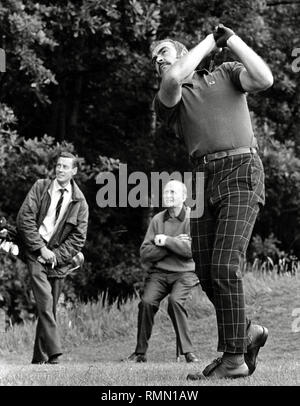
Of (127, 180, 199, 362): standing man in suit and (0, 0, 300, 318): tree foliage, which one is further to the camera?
(0, 0, 300, 318): tree foliage

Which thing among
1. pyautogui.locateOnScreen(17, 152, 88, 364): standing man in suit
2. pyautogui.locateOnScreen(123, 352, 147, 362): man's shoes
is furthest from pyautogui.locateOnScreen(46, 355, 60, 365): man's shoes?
pyautogui.locateOnScreen(123, 352, 147, 362): man's shoes

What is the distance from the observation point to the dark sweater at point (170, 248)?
365 inches

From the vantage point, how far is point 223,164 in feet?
18.4

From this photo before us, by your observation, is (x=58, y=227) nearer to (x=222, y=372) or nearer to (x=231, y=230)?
(x=231, y=230)

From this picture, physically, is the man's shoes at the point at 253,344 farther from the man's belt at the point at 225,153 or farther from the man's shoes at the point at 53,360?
the man's shoes at the point at 53,360

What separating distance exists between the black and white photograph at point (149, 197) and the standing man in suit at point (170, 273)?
0.7 inches

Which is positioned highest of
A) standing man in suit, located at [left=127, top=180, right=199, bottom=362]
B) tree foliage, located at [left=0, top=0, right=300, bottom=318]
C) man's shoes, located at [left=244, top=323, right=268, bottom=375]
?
tree foliage, located at [left=0, top=0, right=300, bottom=318]

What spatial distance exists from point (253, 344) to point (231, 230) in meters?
0.79

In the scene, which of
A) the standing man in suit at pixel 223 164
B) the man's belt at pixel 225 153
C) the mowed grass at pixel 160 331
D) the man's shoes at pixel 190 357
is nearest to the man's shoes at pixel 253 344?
the standing man in suit at pixel 223 164

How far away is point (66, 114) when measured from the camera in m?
15.6

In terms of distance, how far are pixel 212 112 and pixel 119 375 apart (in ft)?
6.21

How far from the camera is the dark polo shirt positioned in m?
5.62

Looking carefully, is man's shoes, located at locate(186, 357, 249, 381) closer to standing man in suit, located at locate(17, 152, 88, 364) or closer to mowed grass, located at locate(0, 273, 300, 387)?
mowed grass, located at locate(0, 273, 300, 387)

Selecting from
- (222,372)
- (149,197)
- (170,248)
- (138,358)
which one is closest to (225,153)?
(222,372)
